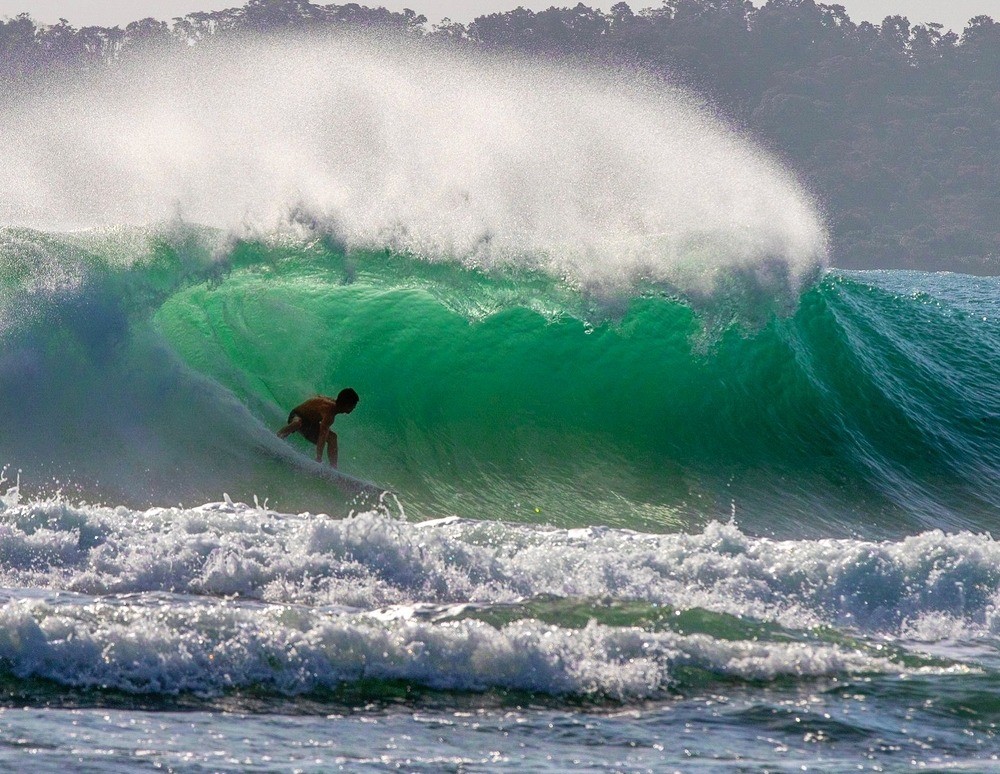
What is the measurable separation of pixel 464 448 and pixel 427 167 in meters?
4.01

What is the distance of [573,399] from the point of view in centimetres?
1290

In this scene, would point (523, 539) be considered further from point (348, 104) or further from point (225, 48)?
point (225, 48)

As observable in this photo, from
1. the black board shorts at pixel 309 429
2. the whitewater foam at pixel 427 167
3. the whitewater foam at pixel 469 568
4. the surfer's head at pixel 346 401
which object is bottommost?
the whitewater foam at pixel 469 568

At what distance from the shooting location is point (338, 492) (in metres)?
10.3

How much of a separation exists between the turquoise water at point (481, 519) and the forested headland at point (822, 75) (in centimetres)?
10261

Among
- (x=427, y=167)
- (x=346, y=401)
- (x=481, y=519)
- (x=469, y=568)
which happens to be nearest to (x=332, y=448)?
(x=346, y=401)

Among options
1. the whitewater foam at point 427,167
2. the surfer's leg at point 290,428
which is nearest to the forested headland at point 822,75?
the whitewater foam at point 427,167

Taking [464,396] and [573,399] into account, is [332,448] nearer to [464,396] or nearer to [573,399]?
[464,396]

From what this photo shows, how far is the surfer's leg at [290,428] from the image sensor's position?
33.0 ft

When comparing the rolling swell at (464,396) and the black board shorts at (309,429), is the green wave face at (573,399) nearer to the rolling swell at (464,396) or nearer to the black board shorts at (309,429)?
the rolling swell at (464,396)

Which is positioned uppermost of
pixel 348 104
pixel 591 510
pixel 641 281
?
pixel 348 104

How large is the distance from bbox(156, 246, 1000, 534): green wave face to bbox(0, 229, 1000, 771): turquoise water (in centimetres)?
4

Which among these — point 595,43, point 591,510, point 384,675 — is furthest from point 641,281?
point 595,43

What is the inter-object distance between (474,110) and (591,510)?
7.53 metres
